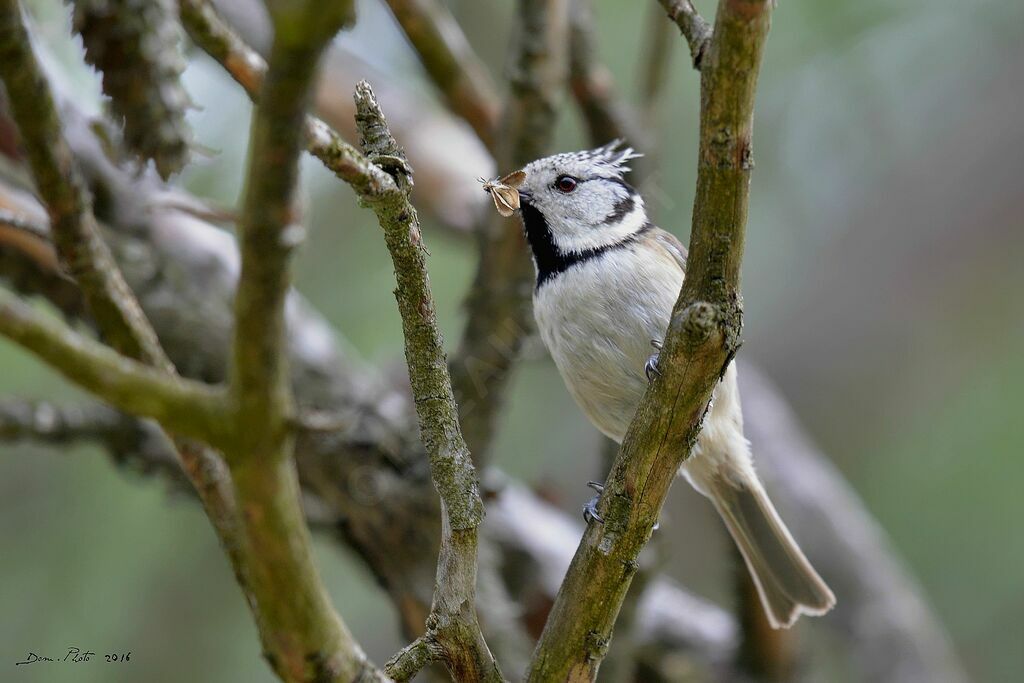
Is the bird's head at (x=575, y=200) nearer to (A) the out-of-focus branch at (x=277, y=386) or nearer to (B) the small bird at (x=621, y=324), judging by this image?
(B) the small bird at (x=621, y=324)

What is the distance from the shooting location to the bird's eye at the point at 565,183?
11.4 feet

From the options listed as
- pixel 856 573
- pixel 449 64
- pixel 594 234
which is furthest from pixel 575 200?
pixel 856 573

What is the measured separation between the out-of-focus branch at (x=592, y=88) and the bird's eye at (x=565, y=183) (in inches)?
23.3

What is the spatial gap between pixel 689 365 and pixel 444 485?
467 mm

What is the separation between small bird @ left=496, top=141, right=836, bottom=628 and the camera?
2.98 m

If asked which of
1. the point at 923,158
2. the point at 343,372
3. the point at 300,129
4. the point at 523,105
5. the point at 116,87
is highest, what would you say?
the point at 923,158

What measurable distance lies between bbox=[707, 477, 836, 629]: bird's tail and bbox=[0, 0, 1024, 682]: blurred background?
112 inches

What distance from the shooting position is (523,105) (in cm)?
344

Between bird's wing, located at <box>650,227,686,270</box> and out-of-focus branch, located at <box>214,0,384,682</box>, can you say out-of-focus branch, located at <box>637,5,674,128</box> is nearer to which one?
bird's wing, located at <box>650,227,686,270</box>

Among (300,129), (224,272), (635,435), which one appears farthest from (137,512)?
(300,129)

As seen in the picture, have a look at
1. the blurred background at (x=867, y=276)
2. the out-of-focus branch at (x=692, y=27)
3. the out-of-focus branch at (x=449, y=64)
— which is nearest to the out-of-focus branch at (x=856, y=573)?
the blurred background at (x=867, y=276)

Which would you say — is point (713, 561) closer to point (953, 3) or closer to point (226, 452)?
point (953, 3)

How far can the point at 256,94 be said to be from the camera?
69.0 inches

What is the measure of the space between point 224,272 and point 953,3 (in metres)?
5.29
